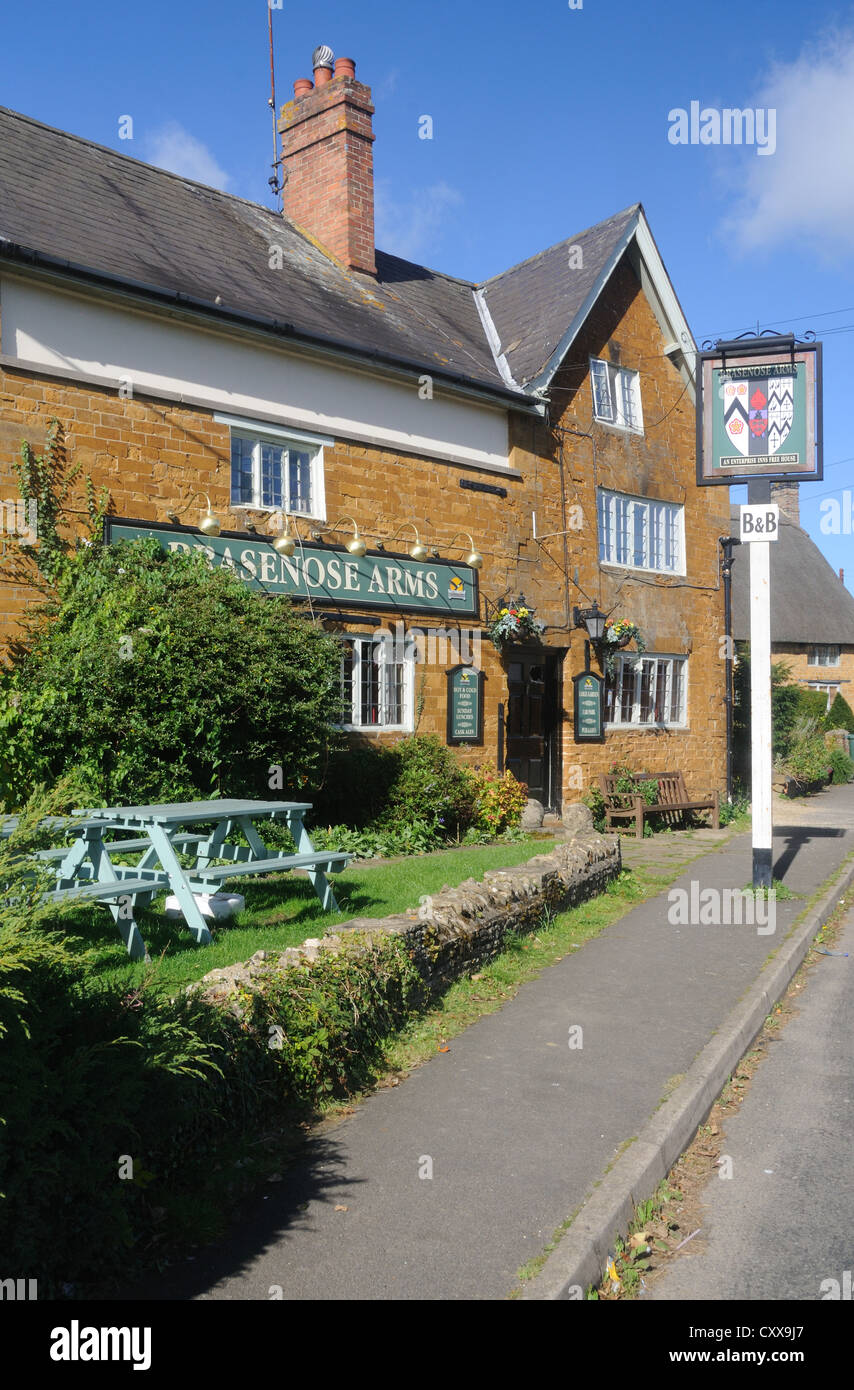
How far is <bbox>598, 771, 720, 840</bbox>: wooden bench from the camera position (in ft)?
51.3

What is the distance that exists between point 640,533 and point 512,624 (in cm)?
454

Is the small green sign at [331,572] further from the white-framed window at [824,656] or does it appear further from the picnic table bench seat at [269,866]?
the white-framed window at [824,656]

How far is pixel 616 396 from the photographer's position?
1745 cm

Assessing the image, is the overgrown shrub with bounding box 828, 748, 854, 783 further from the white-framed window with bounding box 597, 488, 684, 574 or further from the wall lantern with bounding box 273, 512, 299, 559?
the wall lantern with bounding box 273, 512, 299, 559

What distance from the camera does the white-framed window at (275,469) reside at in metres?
12.1

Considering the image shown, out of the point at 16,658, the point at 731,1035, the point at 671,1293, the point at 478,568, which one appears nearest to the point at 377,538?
the point at 478,568

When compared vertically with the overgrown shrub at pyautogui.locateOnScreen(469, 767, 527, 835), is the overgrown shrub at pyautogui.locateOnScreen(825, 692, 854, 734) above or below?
above

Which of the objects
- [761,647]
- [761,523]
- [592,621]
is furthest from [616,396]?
[761,647]

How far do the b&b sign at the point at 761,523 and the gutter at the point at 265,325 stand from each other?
18.0ft

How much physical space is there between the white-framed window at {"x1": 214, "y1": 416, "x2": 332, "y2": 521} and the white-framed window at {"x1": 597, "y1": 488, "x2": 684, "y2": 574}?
5897 millimetres

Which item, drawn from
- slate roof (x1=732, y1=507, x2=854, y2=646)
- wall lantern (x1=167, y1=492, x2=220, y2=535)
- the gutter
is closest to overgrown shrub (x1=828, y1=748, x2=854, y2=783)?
slate roof (x1=732, y1=507, x2=854, y2=646)

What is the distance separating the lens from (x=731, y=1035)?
598 centimetres

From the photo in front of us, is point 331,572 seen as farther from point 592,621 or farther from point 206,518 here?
point 592,621
